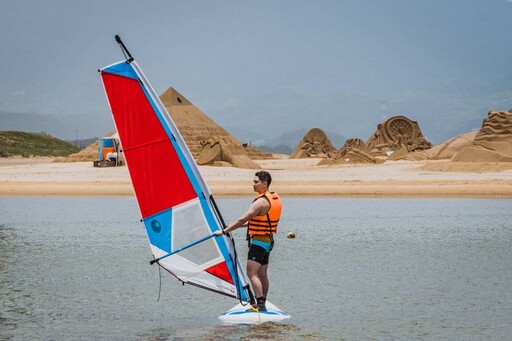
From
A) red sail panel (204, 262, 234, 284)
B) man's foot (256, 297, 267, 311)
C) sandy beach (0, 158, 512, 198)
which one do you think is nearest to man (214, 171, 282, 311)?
man's foot (256, 297, 267, 311)

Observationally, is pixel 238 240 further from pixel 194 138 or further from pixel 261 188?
pixel 194 138

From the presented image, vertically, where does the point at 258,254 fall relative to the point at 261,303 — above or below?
above

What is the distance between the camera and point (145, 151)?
30.7 ft

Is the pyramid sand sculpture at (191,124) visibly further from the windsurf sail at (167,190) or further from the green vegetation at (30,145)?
the windsurf sail at (167,190)

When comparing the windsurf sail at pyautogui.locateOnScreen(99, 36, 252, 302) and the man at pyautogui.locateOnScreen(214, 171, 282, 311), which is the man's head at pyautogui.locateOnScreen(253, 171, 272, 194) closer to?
the man at pyautogui.locateOnScreen(214, 171, 282, 311)

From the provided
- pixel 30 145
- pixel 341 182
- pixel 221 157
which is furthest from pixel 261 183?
pixel 30 145

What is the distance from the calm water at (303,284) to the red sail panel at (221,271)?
0.58 m

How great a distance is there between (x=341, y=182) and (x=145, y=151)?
87.6 feet

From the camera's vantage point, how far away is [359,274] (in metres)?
13.4

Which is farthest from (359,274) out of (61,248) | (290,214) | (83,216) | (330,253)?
(83,216)

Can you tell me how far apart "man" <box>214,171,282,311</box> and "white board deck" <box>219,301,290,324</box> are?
405 mm

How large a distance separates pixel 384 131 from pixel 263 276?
6476 centimetres

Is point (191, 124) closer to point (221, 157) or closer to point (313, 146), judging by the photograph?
point (313, 146)

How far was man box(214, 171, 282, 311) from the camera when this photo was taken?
8977 mm
